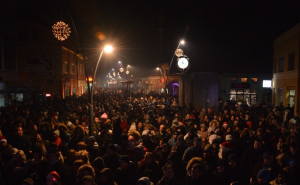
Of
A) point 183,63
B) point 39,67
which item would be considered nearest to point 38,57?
point 39,67

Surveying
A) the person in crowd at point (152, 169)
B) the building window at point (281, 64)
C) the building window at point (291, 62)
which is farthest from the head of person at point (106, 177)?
the building window at point (281, 64)

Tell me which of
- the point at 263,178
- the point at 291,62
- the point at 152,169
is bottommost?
the point at 152,169

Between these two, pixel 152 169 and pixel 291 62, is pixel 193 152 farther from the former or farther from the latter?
pixel 291 62

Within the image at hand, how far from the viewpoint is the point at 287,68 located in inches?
914

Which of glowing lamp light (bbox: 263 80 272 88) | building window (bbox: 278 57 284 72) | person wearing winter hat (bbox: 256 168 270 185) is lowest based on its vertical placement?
person wearing winter hat (bbox: 256 168 270 185)

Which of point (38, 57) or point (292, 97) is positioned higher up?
point (38, 57)

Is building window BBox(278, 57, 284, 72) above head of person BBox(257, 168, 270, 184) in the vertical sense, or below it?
above

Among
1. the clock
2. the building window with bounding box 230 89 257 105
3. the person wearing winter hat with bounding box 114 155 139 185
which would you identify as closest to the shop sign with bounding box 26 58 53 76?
the clock

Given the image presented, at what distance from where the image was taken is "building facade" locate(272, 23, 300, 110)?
2052 centimetres

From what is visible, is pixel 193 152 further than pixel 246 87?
No

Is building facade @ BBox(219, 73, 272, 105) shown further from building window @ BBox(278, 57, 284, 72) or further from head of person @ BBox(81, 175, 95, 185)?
head of person @ BBox(81, 175, 95, 185)

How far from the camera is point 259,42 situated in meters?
32.4

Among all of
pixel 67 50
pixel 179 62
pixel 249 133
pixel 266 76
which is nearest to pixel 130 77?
pixel 67 50

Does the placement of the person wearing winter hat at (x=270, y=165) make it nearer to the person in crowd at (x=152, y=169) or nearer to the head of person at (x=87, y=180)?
the person in crowd at (x=152, y=169)
